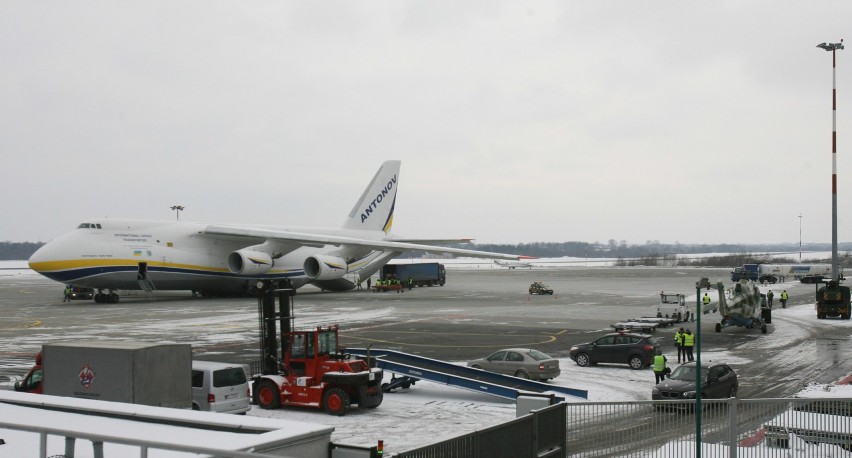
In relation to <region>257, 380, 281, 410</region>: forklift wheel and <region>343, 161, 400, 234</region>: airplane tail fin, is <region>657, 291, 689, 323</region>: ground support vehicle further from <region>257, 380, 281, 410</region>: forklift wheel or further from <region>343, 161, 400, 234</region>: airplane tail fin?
<region>343, 161, 400, 234</region>: airplane tail fin

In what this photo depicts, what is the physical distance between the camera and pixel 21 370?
2681 centimetres

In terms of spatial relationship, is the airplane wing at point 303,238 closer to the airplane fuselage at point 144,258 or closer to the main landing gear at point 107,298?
the airplane fuselage at point 144,258

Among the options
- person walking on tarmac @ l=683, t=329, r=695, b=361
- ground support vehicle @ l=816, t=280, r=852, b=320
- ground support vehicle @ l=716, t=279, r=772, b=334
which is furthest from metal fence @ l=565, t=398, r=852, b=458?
ground support vehicle @ l=816, t=280, r=852, b=320

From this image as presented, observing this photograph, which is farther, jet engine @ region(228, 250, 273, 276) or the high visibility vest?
jet engine @ region(228, 250, 273, 276)

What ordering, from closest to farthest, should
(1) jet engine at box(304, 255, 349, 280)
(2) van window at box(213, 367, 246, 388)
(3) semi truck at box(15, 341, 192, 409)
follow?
1. (3) semi truck at box(15, 341, 192, 409)
2. (2) van window at box(213, 367, 246, 388)
3. (1) jet engine at box(304, 255, 349, 280)

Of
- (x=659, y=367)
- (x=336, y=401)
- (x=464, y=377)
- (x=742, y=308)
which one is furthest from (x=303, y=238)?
(x=336, y=401)

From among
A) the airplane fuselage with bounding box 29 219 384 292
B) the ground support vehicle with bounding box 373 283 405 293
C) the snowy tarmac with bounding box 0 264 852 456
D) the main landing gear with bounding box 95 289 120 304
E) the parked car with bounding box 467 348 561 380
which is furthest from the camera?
the ground support vehicle with bounding box 373 283 405 293

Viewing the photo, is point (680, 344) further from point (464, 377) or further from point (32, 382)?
point (32, 382)

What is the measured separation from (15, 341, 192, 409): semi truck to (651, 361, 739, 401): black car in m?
12.1

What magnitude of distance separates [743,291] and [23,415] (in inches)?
1422

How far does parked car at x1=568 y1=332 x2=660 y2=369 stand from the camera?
2864 cm

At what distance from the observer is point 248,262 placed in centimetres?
5959

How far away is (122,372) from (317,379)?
22.1ft

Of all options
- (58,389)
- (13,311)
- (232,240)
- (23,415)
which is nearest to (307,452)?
(23,415)
